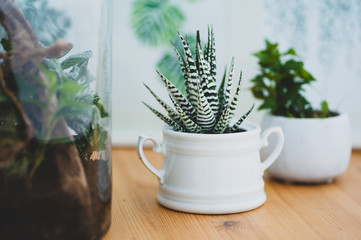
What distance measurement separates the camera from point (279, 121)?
2.73 feet

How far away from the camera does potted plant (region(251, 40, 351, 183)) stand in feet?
2.66

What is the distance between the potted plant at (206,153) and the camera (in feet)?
2.17

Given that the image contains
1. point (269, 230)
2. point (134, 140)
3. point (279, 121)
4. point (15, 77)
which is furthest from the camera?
point (134, 140)

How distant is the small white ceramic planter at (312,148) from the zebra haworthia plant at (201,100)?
0.14 metres

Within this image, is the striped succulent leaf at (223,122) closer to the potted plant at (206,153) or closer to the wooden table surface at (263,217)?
the potted plant at (206,153)

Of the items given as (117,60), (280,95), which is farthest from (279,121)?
(117,60)

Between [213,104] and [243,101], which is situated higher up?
[213,104]

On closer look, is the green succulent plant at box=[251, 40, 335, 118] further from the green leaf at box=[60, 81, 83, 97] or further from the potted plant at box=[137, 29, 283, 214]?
the green leaf at box=[60, 81, 83, 97]

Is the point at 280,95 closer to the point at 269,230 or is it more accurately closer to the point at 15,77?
the point at 269,230

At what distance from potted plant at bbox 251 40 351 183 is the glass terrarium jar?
0.40 metres

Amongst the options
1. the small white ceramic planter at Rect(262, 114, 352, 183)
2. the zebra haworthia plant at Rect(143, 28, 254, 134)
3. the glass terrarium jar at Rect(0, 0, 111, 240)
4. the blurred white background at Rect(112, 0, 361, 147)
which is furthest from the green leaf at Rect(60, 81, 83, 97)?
the blurred white background at Rect(112, 0, 361, 147)

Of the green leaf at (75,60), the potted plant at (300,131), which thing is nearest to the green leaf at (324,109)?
the potted plant at (300,131)

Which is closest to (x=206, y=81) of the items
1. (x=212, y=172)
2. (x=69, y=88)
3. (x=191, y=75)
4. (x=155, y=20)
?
(x=191, y=75)

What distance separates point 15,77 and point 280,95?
0.51 meters
